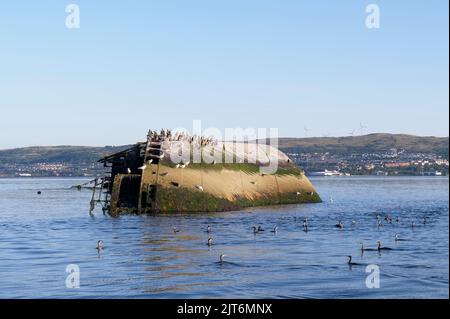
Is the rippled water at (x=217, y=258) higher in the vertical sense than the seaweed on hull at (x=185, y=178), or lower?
lower

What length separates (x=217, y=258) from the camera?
4316 cm

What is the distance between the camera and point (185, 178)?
73.2 metres

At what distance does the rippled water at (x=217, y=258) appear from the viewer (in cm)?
3316

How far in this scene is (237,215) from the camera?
240 ft

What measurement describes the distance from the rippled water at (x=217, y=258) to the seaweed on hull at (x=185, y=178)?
2325mm

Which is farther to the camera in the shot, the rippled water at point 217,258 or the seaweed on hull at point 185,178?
the seaweed on hull at point 185,178

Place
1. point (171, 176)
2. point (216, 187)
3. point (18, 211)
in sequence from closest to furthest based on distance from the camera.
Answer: point (171, 176) → point (216, 187) → point (18, 211)

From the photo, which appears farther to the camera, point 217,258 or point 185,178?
point 185,178

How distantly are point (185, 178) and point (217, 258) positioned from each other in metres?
30.5

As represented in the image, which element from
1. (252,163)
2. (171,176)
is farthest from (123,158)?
(252,163)

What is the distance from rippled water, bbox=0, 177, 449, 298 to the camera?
33.2 m

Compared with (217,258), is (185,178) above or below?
above
